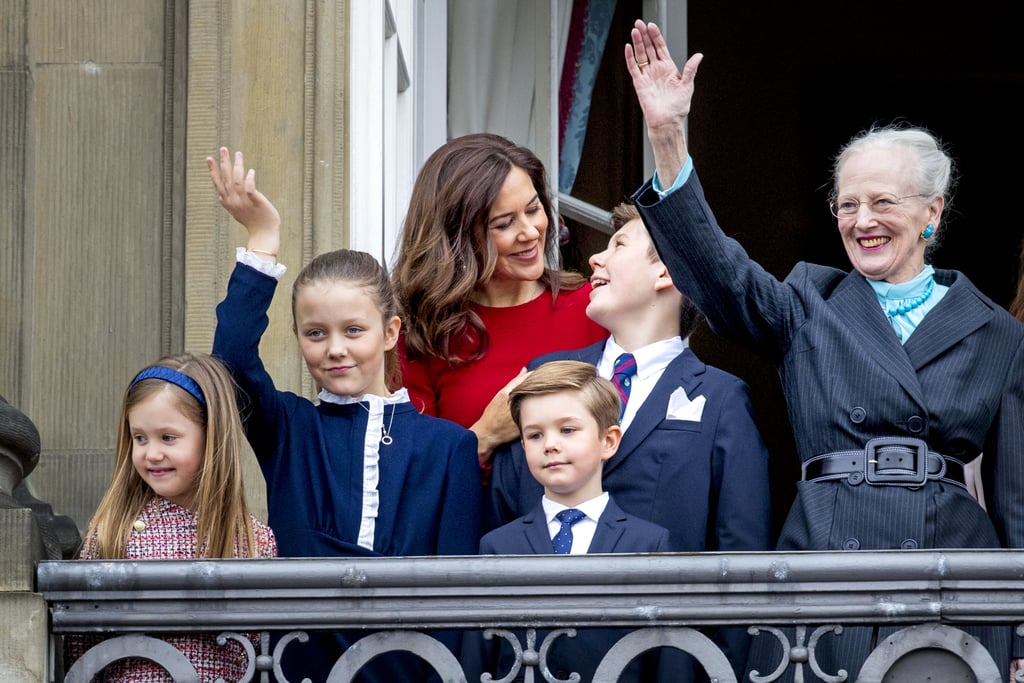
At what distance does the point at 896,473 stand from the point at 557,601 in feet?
2.50

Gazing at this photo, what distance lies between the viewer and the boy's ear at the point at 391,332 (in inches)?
173

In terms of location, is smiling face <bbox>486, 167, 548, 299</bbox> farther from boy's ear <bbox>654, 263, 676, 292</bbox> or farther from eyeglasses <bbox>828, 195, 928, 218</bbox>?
eyeglasses <bbox>828, 195, 928, 218</bbox>

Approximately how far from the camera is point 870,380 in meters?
4.14

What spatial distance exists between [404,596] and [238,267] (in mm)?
800

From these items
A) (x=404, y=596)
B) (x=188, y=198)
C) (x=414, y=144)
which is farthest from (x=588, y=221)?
(x=404, y=596)

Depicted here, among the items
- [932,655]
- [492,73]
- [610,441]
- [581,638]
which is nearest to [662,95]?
[610,441]

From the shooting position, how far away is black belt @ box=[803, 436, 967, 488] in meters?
4.09

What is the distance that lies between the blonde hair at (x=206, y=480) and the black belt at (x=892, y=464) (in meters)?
1.21

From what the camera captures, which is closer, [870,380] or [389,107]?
[870,380]

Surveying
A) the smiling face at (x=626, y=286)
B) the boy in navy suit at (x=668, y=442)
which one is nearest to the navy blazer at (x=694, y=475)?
the boy in navy suit at (x=668, y=442)

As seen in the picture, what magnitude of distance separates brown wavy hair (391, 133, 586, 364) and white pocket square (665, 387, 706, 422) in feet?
1.84

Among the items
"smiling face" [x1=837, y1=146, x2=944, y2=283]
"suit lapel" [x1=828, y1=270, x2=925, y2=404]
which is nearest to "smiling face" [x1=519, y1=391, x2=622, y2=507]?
"suit lapel" [x1=828, y1=270, x2=925, y2=404]

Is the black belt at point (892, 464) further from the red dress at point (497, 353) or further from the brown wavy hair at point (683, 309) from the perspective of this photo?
the red dress at point (497, 353)

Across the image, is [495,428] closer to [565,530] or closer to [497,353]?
[497,353]
